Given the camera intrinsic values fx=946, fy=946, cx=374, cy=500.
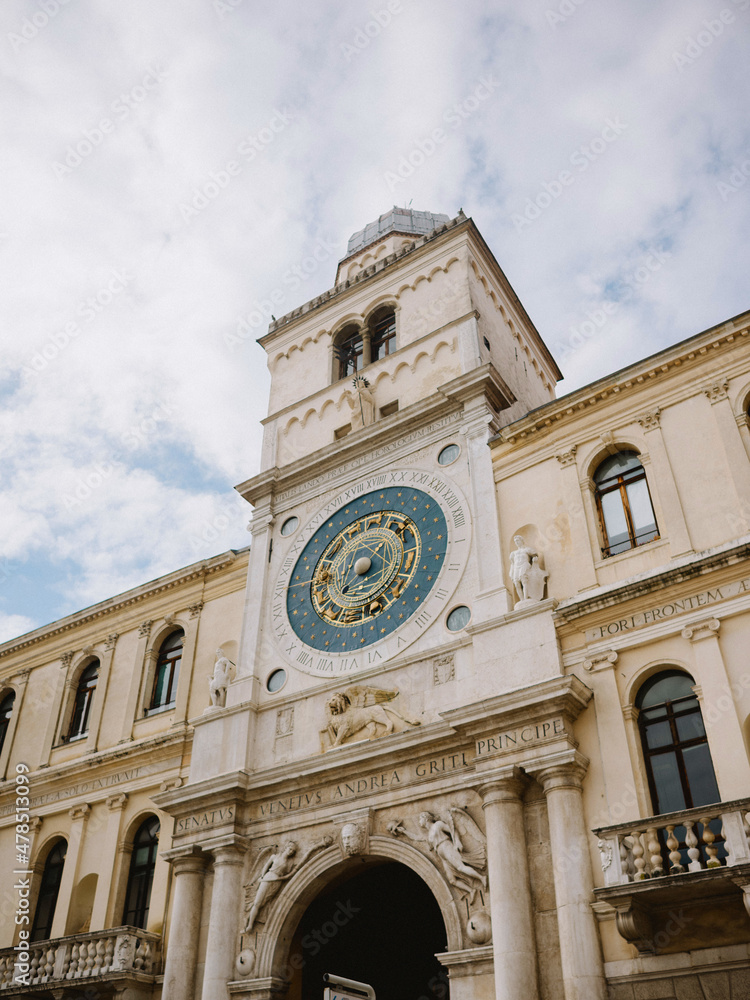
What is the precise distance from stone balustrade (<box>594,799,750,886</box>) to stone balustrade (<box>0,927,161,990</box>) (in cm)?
894

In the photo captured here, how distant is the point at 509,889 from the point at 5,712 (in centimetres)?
1632

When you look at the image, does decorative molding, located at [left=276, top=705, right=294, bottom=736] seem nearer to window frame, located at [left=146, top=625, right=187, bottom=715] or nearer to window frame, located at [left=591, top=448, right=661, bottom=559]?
window frame, located at [left=146, top=625, right=187, bottom=715]

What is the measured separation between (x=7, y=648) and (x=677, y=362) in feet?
60.5

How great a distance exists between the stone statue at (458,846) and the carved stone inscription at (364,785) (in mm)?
672

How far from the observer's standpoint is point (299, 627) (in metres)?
19.1

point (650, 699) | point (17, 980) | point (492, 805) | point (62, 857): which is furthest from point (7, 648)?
point (650, 699)

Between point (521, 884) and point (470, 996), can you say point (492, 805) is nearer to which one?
point (521, 884)

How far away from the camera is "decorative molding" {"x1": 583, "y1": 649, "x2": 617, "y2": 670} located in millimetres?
14734

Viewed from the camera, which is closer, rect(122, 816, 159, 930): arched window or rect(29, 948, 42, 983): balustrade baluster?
rect(29, 948, 42, 983): balustrade baluster

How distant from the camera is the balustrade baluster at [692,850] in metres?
11.6

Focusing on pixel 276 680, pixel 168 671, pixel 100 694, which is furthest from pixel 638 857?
pixel 100 694

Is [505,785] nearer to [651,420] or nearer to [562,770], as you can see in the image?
[562,770]

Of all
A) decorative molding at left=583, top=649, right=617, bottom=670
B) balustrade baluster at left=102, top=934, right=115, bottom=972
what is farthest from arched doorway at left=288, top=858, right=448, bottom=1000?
decorative molding at left=583, top=649, right=617, bottom=670

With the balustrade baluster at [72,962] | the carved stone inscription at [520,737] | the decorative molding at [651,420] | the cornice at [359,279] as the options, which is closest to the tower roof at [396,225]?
the cornice at [359,279]
